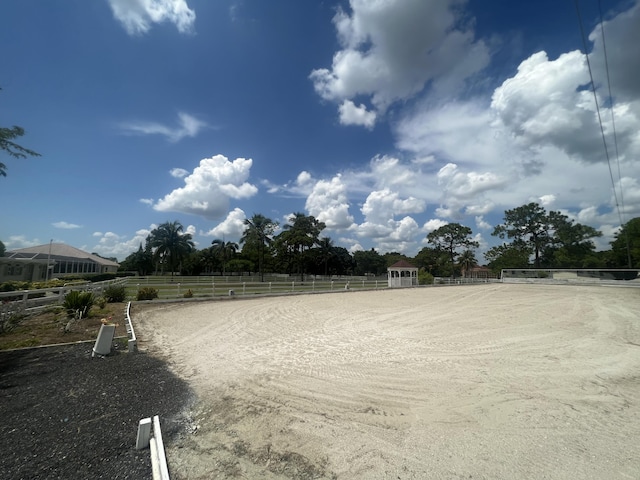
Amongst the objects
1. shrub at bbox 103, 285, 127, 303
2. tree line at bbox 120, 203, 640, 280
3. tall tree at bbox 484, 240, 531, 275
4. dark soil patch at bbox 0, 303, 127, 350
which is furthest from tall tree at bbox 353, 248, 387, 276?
dark soil patch at bbox 0, 303, 127, 350

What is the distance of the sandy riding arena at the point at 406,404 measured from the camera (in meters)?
2.83

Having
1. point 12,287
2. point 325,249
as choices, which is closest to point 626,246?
point 325,249

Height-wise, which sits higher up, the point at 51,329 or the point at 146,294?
the point at 146,294

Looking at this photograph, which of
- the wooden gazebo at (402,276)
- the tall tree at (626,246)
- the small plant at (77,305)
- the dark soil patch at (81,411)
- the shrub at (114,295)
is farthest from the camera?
the tall tree at (626,246)

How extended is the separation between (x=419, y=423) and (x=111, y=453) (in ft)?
11.3

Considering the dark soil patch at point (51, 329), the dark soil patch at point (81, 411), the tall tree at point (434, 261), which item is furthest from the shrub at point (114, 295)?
the tall tree at point (434, 261)

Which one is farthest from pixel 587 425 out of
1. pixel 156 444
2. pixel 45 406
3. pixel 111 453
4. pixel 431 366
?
pixel 45 406

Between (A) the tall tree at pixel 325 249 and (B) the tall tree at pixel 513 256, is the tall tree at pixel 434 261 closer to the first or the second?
(B) the tall tree at pixel 513 256

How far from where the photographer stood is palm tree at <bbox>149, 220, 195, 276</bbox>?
49250 mm

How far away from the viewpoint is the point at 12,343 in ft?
21.8

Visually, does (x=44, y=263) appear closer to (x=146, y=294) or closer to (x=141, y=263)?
(x=146, y=294)

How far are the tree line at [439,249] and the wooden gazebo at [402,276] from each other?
336 inches

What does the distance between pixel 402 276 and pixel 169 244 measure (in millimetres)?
39138

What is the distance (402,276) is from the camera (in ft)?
128
